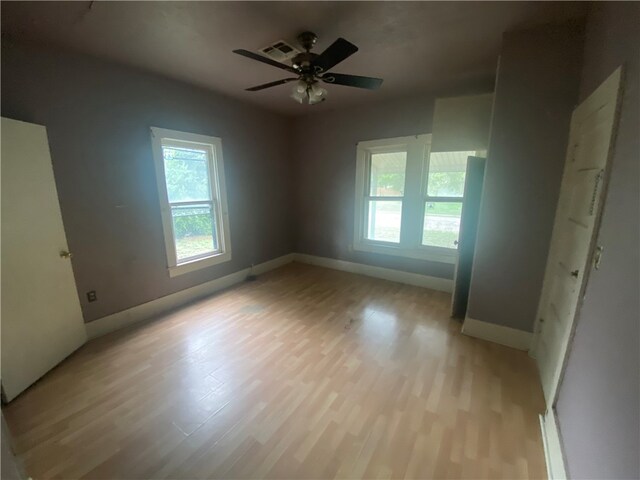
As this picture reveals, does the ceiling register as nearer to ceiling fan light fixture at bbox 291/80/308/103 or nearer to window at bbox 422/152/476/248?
ceiling fan light fixture at bbox 291/80/308/103

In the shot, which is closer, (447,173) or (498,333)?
(498,333)

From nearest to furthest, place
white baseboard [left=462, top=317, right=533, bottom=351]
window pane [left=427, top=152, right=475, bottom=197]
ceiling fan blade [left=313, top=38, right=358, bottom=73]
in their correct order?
ceiling fan blade [left=313, top=38, right=358, bottom=73]
white baseboard [left=462, top=317, right=533, bottom=351]
window pane [left=427, top=152, right=475, bottom=197]

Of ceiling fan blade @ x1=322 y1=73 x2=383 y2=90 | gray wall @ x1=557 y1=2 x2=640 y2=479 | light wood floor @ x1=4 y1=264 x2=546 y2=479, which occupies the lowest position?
light wood floor @ x1=4 y1=264 x2=546 y2=479

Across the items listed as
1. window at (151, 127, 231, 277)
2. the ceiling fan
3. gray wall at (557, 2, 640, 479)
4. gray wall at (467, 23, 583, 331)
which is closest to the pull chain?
gray wall at (557, 2, 640, 479)

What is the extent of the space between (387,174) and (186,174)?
8.96 feet

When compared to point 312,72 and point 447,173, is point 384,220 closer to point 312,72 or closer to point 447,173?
point 447,173

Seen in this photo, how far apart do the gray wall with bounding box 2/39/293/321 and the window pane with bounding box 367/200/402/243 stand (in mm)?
2223

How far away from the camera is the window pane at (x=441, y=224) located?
3.37m

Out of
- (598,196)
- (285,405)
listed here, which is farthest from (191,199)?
(598,196)

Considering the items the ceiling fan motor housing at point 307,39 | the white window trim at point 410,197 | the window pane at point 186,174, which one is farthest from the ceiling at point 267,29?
the white window trim at point 410,197

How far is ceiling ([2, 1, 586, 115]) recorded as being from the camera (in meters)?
1.69

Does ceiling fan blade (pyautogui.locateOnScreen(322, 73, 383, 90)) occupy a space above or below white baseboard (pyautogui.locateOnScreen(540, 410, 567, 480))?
above

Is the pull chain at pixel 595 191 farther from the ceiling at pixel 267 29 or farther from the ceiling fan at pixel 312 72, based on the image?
the ceiling fan at pixel 312 72

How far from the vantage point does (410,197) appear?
11.8ft
